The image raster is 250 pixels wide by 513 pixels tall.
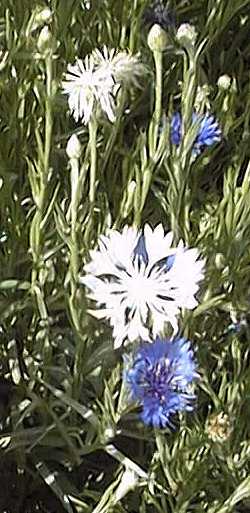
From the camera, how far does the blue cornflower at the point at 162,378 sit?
2.71ft

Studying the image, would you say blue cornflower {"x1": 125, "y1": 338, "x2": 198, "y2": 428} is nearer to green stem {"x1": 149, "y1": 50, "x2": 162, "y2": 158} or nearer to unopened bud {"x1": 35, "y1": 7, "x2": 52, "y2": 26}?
green stem {"x1": 149, "y1": 50, "x2": 162, "y2": 158}

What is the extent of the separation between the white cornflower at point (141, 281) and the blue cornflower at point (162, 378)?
0.03 meters

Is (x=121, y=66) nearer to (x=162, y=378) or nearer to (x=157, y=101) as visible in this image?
(x=157, y=101)

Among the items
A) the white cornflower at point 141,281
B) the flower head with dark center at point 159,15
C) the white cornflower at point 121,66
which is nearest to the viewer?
the white cornflower at point 141,281

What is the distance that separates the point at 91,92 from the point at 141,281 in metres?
0.15

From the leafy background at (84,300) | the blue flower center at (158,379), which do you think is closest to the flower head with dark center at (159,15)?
the leafy background at (84,300)

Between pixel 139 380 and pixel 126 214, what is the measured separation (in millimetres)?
141

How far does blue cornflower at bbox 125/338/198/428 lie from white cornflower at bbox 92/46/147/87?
0.20 metres

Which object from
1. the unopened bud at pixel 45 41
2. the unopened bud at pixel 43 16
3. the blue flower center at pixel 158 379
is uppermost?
the unopened bud at pixel 43 16

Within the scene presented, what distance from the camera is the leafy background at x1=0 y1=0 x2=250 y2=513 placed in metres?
0.85

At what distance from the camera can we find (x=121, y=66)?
88cm

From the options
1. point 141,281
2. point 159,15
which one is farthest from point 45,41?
point 159,15

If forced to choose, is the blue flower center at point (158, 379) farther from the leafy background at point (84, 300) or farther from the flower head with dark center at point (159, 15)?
the flower head with dark center at point (159, 15)

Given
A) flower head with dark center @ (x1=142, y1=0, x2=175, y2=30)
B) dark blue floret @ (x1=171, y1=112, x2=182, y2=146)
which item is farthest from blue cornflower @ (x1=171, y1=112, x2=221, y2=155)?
flower head with dark center @ (x1=142, y1=0, x2=175, y2=30)
